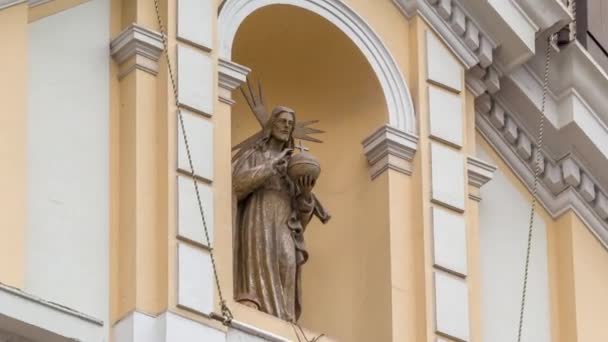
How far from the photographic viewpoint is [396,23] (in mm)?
16172

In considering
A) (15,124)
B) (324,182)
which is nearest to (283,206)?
(324,182)

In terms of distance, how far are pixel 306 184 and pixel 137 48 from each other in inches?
46.1

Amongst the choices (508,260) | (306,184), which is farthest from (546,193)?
(306,184)

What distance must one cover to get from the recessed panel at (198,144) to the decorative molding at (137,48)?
31cm

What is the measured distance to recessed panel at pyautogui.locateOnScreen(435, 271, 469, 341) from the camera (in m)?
15.4

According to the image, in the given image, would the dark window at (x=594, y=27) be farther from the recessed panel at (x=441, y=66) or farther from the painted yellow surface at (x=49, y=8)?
the painted yellow surface at (x=49, y=8)

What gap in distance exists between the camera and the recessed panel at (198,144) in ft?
48.7

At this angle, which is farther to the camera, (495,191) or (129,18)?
(495,191)

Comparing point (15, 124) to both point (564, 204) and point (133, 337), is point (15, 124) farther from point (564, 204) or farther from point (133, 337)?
point (564, 204)

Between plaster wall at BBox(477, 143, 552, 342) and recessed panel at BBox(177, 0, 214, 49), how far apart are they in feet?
6.26

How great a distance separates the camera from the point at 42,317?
13703mm

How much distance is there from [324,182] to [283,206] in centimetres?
64

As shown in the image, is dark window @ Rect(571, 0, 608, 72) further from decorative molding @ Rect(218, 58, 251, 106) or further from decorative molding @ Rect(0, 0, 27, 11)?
decorative molding @ Rect(0, 0, 27, 11)

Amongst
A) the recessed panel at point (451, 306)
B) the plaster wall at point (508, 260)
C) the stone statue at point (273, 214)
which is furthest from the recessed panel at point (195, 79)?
the plaster wall at point (508, 260)
